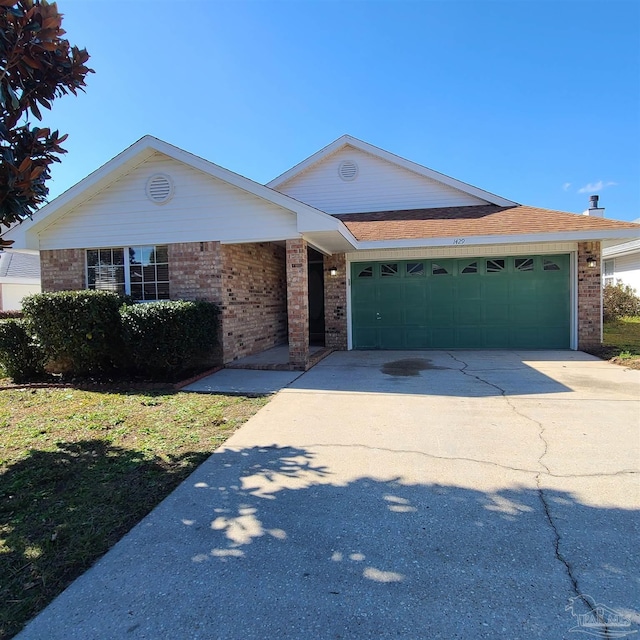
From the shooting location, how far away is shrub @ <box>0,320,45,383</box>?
7.86 meters

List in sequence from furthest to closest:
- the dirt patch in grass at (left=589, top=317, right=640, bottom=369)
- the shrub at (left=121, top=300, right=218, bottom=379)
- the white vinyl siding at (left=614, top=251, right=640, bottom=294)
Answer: the white vinyl siding at (left=614, top=251, right=640, bottom=294)
the dirt patch in grass at (left=589, top=317, right=640, bottom=369)
the shrub at (left=121, top=300, right=218, bottom=379)

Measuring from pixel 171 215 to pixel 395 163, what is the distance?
23.8 ft

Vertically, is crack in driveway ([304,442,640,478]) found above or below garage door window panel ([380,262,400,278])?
below

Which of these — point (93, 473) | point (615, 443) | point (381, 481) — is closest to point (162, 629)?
point (381, 481)

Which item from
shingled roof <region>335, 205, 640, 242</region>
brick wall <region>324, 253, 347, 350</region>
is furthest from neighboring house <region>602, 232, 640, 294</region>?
brick wall <region>324, 253, 347, 350</region>

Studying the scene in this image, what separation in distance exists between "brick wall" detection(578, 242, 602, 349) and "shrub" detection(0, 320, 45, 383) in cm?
1207

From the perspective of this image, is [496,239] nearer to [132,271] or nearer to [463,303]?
[463,303]

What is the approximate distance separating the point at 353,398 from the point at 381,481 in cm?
281

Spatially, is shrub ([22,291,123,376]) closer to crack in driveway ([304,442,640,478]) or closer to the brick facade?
the brick facade

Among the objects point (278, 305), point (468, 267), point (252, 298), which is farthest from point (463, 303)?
point (252, 298)

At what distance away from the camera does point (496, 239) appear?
9.70 metres

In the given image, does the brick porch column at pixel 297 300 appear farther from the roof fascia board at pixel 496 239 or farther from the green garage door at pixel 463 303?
the green garage door at pixel 463 303

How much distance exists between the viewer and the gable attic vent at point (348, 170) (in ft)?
43.6

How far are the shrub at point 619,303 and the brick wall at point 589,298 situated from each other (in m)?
6.98
